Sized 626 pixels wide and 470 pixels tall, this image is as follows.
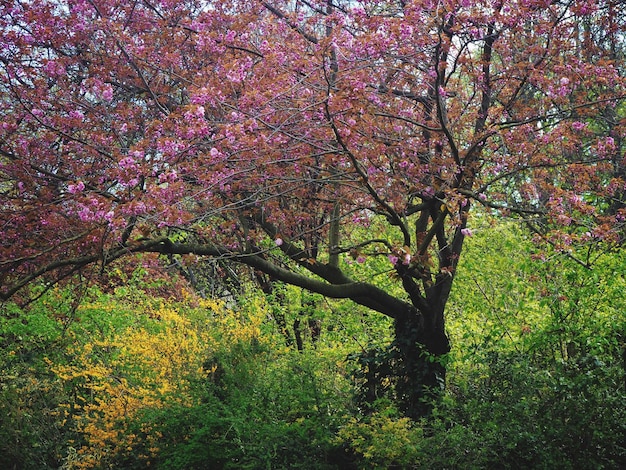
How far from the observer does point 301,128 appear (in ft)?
21.0

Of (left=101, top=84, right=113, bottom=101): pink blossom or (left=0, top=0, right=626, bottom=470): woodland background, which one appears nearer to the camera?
(left=0, top=0, right=626, bottom=470): woodland background

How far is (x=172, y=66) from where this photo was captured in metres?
7.19

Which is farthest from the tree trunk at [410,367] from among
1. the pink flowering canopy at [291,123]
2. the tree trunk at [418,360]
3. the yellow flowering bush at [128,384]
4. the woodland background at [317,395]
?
the yellow flowering bush at [128,384]

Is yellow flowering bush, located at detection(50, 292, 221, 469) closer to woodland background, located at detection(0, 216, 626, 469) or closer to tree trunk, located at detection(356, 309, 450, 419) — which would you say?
woodland background, located at detection(0, 216, 626, 469)

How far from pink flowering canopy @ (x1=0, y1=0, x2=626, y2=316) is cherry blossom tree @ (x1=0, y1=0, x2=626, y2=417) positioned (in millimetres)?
25

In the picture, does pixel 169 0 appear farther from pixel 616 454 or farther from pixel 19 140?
pixel 616 454

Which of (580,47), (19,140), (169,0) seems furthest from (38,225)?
(580,47)

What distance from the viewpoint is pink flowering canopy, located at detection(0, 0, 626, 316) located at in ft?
20.0

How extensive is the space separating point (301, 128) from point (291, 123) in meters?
0.15

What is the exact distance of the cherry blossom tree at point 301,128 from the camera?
611 cm

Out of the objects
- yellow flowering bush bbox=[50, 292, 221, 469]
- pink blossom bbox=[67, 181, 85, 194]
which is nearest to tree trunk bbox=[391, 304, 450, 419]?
yellow flowering bush bbox=[50, 292, 221, 469]

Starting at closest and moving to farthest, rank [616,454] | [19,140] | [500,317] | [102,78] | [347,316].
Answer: [616,454] < [19,140] < [102,78] < [500,317] < [347,316]

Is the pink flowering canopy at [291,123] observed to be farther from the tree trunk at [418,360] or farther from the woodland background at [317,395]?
the woodland background at [317,395]

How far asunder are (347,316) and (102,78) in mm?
5537
